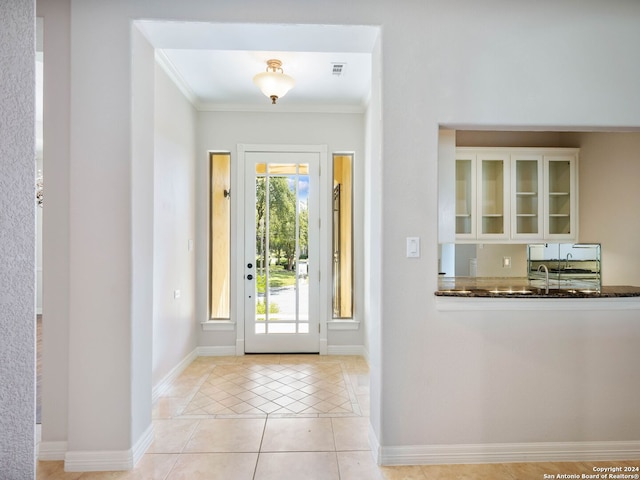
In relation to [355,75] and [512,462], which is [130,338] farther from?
[355,75]

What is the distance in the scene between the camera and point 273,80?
314 centimetres

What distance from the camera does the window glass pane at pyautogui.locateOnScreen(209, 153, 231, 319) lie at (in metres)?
4.40

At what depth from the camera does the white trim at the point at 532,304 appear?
2.22 meters

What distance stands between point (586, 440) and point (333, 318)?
2.60m

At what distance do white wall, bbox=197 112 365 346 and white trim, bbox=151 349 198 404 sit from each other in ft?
0.85

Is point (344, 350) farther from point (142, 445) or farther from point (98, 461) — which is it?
point (98, 461)

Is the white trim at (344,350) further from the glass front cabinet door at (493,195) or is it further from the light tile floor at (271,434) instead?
the glass front cabinet door at (493,195)

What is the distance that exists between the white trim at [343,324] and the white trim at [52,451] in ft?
8.58

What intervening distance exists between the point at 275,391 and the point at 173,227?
1.72m

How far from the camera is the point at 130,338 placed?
2152 mm

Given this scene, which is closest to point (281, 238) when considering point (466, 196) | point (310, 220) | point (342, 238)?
point (310, 220)

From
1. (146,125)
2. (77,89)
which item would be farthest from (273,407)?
(77,89)

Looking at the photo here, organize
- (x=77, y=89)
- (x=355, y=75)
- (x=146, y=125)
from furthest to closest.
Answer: (x=355, y=75) → (x=146, y=125) → (x=77, y=89)

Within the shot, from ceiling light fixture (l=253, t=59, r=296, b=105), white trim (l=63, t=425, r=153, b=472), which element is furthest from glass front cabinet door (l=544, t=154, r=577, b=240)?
white trim (l=63, t=425, r=153, b=472)
